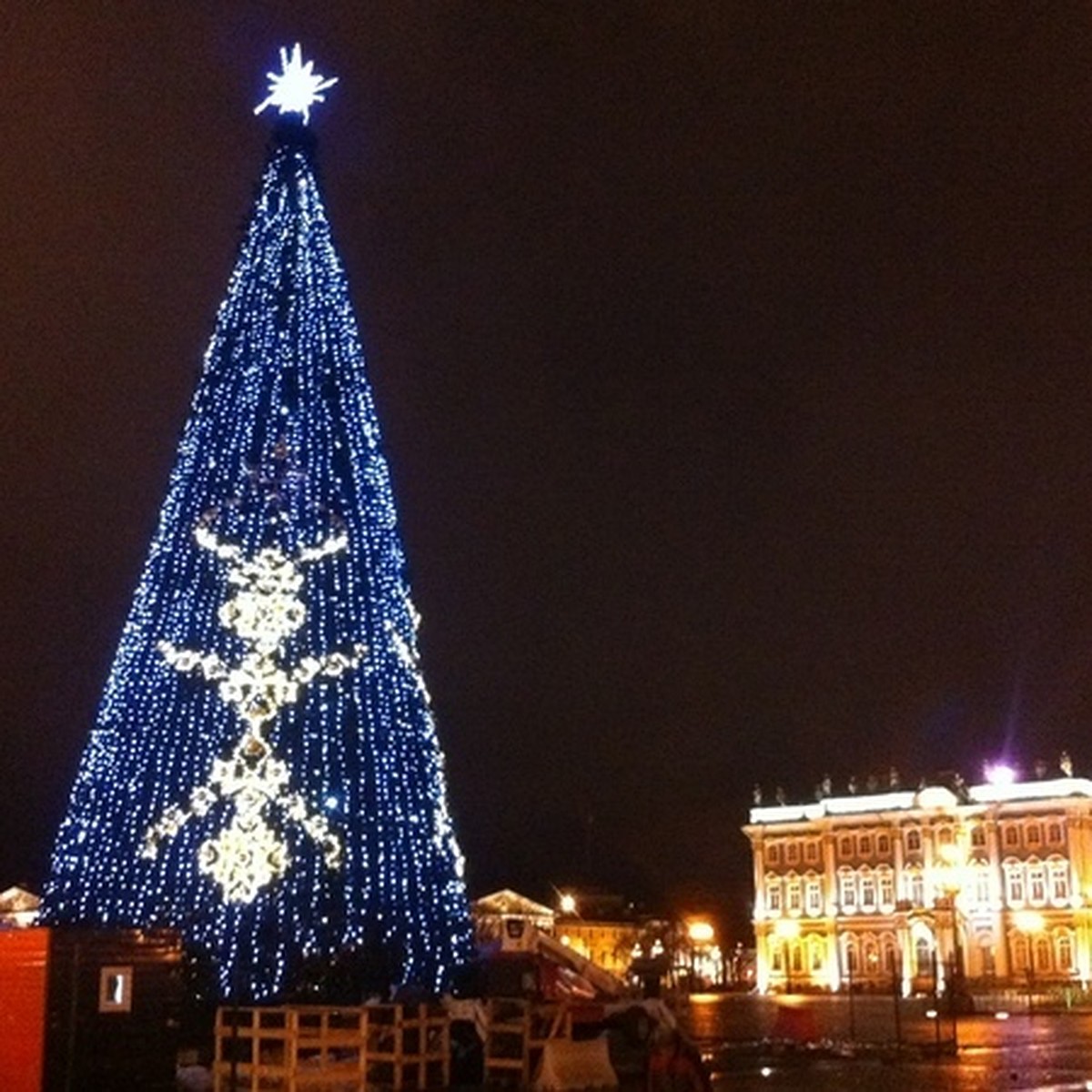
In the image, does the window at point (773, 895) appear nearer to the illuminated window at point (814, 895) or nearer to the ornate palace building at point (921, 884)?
the ornate palace building at point (921, 884)

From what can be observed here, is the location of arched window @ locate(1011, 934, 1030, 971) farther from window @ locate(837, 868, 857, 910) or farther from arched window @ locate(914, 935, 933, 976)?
window @ locate(837, 868, 857, 910)

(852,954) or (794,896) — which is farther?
(794,896)

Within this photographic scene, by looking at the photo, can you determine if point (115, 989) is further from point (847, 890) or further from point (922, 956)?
point (847, 890)

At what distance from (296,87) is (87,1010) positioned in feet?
58.0

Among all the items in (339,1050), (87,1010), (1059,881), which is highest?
(1059,881)

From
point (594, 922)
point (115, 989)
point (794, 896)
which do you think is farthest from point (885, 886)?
point (115, 989)

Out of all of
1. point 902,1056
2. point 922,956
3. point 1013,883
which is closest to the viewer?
point 902,1056

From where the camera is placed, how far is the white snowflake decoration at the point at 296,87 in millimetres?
28750

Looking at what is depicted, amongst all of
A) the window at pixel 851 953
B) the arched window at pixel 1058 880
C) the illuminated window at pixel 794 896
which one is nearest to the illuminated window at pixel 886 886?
the window at pixel 851 953

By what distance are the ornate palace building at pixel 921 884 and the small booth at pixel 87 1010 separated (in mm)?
72352

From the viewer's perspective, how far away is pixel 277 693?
84.4 ft

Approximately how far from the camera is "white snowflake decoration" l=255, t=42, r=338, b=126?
94.3 ft

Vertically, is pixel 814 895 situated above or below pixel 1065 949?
above

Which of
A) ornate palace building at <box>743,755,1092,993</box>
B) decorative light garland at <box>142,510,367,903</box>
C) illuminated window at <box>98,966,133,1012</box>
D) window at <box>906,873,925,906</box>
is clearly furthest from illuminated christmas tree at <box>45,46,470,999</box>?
window at <box>906,873,925,906</box>
